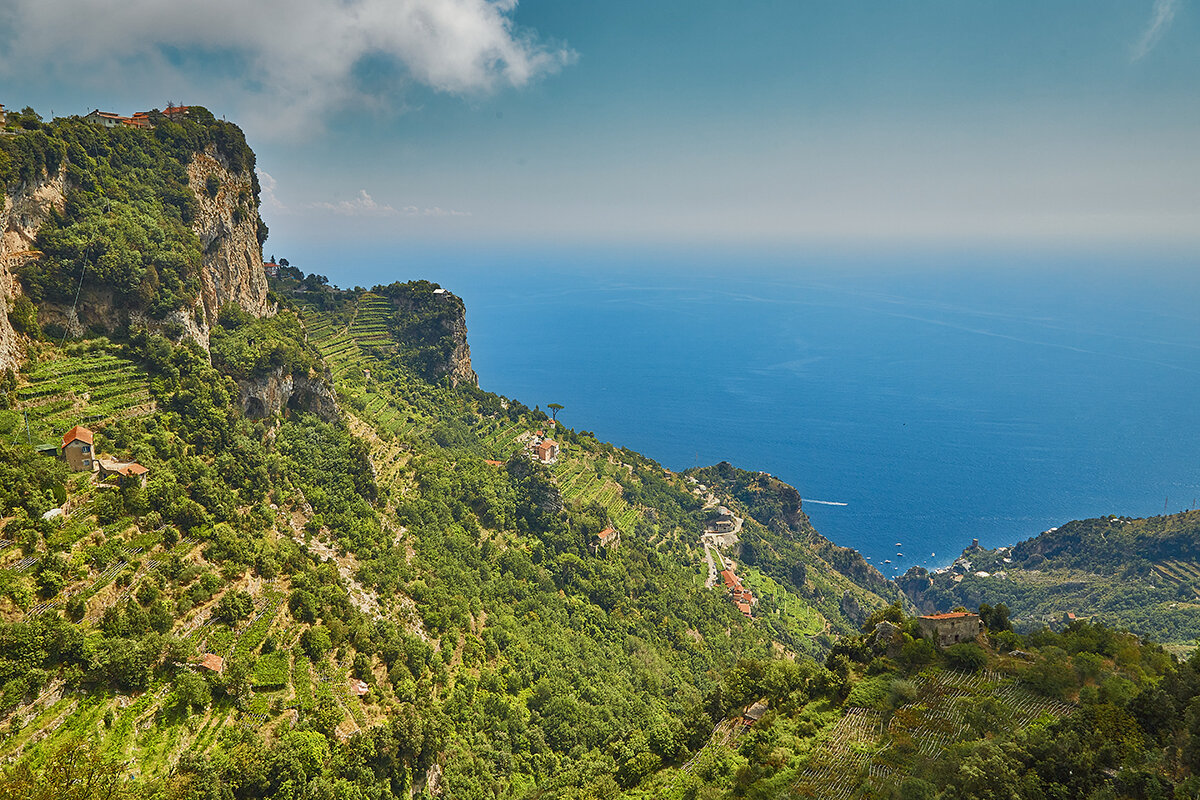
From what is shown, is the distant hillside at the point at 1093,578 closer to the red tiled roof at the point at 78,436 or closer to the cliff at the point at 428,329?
the cliff at the point at 428,329

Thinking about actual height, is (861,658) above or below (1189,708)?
below

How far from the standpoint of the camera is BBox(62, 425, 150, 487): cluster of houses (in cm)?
2684

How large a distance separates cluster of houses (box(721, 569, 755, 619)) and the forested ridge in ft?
47.3

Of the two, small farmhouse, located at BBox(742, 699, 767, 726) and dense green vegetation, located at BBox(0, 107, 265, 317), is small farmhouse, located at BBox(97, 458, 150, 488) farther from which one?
small farmhouse, located at BBox(742, 699, 767, 726)

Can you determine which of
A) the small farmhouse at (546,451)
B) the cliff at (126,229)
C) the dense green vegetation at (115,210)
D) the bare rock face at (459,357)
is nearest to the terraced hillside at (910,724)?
the cliff at (126,229)

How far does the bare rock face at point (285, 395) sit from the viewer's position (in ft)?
136

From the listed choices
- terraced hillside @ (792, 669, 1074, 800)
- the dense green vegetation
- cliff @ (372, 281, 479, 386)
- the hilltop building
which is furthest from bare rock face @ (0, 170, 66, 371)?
the hilltop building

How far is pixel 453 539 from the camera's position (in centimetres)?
4750

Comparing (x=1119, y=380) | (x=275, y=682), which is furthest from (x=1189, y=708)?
(x=1119, y=380)

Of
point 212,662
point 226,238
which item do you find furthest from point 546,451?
point 212,662

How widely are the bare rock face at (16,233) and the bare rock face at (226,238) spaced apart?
30.2 feet

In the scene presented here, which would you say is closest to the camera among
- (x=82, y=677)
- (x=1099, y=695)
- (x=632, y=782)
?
(x=82, y=677)

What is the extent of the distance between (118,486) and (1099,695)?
43802 mm

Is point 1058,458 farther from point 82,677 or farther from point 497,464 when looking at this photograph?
point 82,677
